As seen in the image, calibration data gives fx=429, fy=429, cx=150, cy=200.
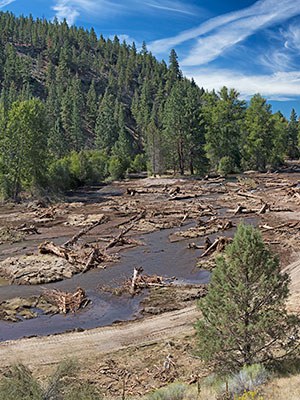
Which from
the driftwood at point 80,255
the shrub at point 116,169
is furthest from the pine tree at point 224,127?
the driftwood at point 80,255

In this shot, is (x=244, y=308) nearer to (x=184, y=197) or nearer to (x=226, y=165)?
(x=184, y=197)

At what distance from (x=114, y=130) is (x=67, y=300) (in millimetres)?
95867

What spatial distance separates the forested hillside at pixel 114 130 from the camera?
56219 mm

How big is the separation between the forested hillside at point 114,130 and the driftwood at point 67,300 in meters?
35.9

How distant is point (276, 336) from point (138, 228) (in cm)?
2633

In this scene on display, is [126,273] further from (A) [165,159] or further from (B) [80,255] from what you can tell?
(A) [165,159]

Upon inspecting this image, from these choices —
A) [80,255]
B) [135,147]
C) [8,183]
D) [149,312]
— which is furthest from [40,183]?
[135,147]

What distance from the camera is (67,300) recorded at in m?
21.1

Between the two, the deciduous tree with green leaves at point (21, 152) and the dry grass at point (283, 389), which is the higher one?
the deciduous tree with green leaves at point (21, 152)

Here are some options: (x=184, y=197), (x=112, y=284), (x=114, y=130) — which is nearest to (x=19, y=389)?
(x=112, y=284)

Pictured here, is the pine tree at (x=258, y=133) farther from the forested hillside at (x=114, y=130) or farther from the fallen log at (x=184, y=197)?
the fallen log at (x=184, y=197)

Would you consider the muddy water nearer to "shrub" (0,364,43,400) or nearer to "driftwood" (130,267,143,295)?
"driftwood" (130,267,143,295)

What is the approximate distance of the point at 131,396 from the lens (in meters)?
12.5

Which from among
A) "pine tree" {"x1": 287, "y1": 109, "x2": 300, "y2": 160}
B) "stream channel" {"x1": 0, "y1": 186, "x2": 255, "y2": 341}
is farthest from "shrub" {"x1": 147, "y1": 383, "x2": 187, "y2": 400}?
"pine tree" {"x1": 287, "y1": 109, "x2": 300, "y2": 160}
